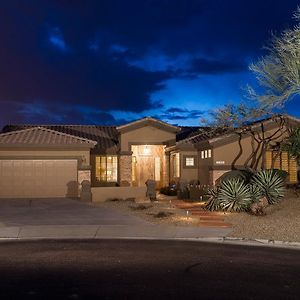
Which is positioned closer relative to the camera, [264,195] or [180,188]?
[264,195]

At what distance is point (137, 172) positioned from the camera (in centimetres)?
3347

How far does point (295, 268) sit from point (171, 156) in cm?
2247

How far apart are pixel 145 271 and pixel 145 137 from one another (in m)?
22.1

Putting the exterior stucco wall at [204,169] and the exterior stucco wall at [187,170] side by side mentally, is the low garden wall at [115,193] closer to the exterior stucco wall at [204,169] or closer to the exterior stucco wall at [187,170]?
the exterior stucco wall at [204,169]

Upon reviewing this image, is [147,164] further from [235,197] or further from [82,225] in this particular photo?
[82,225]


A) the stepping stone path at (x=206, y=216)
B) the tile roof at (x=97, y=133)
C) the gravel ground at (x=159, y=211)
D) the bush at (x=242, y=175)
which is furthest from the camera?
the tile roof at (x=97, y=133)

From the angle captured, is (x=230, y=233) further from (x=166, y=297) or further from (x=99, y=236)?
(x=166, y=297)

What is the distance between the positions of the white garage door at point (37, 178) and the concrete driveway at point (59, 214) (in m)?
2.71

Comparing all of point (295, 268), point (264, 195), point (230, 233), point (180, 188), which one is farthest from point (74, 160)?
point (295, 268)

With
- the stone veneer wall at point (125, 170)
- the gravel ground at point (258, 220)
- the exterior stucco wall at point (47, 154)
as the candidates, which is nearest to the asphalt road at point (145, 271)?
the gravel ground at point (258, 220)

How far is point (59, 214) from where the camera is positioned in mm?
19578

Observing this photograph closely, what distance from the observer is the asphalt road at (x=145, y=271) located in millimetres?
8156

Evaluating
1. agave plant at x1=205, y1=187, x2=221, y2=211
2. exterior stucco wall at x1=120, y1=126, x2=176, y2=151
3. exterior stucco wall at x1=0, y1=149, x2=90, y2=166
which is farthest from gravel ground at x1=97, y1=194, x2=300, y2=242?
exterior stucco wall at x1=120, y1=126, x2=176, y2=151

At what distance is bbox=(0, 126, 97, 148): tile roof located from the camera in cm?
2734
